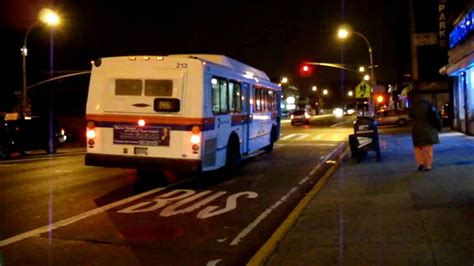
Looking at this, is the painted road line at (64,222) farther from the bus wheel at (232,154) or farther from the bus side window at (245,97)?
the bus side window at (245,97)

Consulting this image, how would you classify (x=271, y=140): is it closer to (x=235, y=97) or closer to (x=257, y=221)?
(x=235, y=97)

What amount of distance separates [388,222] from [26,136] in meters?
22.2

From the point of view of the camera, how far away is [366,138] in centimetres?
1912

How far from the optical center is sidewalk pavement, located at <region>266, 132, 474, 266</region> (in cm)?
703

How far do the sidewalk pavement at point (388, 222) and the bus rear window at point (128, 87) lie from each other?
15.2ft

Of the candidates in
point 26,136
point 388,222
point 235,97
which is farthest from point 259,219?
point 26,136

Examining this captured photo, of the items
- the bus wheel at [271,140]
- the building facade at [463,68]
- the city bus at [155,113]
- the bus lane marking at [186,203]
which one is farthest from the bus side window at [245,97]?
the building facade at [463,68]

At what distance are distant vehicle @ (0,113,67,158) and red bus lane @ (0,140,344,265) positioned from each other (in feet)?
45.0

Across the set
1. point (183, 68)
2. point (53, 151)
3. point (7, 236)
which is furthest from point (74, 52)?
point (7, 236)

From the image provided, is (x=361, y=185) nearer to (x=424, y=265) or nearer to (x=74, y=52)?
(x=424, y=265)

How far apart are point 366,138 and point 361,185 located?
19.4 ft

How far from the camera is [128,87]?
14289 mm

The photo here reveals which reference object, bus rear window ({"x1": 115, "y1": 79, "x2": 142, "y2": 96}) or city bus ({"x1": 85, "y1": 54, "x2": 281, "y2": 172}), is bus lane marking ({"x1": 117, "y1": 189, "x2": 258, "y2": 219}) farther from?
bus rear window ({"x1": 115, "y1": 79, "x2": 142, "y2": 96})

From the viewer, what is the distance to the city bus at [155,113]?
13.7 meters
